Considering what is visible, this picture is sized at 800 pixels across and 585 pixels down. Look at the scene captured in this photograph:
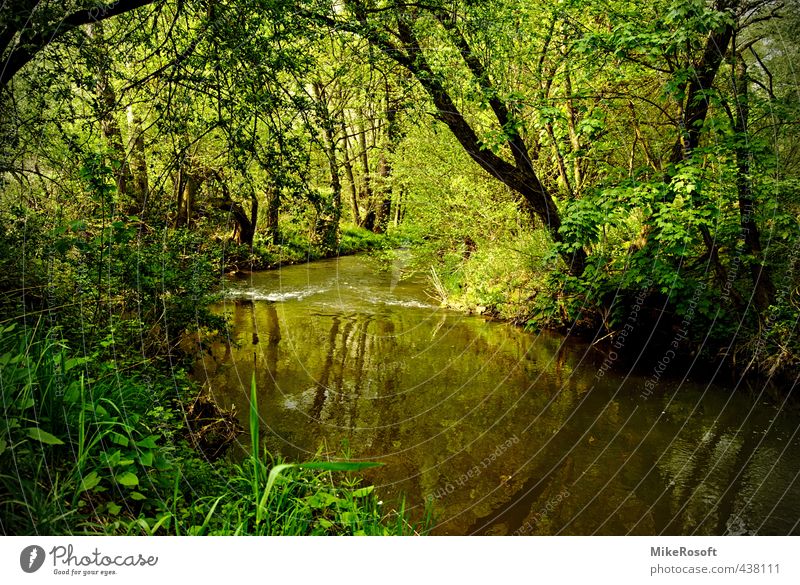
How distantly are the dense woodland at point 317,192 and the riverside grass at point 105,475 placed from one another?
0.06 feet

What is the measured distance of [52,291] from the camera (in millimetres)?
4582

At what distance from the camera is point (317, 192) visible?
4426mm

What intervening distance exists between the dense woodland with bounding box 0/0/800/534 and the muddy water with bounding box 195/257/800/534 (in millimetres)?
887

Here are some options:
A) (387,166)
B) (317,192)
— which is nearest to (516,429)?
(317,192)

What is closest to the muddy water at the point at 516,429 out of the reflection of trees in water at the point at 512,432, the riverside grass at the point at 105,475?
the reflection of trees in water at the point at 512,432

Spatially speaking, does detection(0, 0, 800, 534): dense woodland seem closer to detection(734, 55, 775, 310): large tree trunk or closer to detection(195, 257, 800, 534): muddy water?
detection(734, 55, 775, 310): large tree trunk

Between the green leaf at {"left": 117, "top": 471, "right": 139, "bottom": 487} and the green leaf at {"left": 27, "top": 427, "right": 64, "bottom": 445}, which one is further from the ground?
the green leaf at {"left": 27, "top": 427, "right": 64, "bottom": 445}

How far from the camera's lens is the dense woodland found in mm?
3115

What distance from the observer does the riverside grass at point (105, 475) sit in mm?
2330

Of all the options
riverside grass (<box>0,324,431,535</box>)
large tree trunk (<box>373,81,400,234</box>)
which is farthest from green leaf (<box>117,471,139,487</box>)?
large tree trunk (<box>373,81,400,234</box>)

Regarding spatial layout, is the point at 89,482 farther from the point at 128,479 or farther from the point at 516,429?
the point at 516,429

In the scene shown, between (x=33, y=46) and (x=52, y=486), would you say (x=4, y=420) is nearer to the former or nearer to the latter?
(x=52, y=486)

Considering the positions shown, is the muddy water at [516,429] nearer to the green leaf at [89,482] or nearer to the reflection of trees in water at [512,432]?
the reflection of trees in water at [512,432]
